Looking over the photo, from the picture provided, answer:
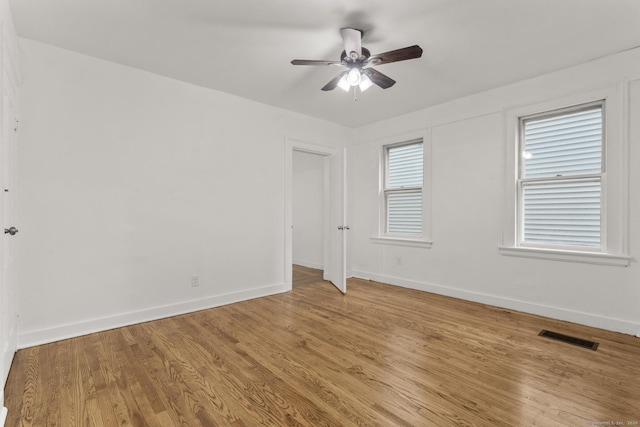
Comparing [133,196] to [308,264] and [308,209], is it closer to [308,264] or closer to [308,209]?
[308,209]

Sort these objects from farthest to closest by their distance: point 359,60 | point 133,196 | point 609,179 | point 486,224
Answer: point 486,224 → point 133,196 → point 609,179 → point 359,60

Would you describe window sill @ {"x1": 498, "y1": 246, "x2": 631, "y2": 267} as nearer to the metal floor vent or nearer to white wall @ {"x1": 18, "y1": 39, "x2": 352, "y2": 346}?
the metal floor vent

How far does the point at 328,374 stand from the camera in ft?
7.06

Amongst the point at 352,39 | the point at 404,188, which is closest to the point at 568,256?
the point at 404,188

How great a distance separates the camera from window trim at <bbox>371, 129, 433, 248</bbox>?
4.40 metres

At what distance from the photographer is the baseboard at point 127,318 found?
8.63 ft

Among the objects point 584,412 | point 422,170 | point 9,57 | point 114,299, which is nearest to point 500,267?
point 422,170

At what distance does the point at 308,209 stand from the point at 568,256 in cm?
441

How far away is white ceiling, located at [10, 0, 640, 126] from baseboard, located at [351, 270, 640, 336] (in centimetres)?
246

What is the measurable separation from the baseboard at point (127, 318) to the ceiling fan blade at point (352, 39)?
292cm

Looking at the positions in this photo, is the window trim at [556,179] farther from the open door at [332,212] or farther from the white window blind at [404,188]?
the open door at [332,212]

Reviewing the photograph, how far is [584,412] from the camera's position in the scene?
1.75m

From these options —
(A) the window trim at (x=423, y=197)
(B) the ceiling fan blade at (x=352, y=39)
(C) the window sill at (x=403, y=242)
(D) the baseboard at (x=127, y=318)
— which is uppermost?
(B) the ceiling fan blade at (x=352, y=39)

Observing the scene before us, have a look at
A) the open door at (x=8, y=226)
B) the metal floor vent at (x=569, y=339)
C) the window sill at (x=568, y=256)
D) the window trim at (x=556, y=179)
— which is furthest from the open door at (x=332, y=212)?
the open door at (x=8, y=226)
